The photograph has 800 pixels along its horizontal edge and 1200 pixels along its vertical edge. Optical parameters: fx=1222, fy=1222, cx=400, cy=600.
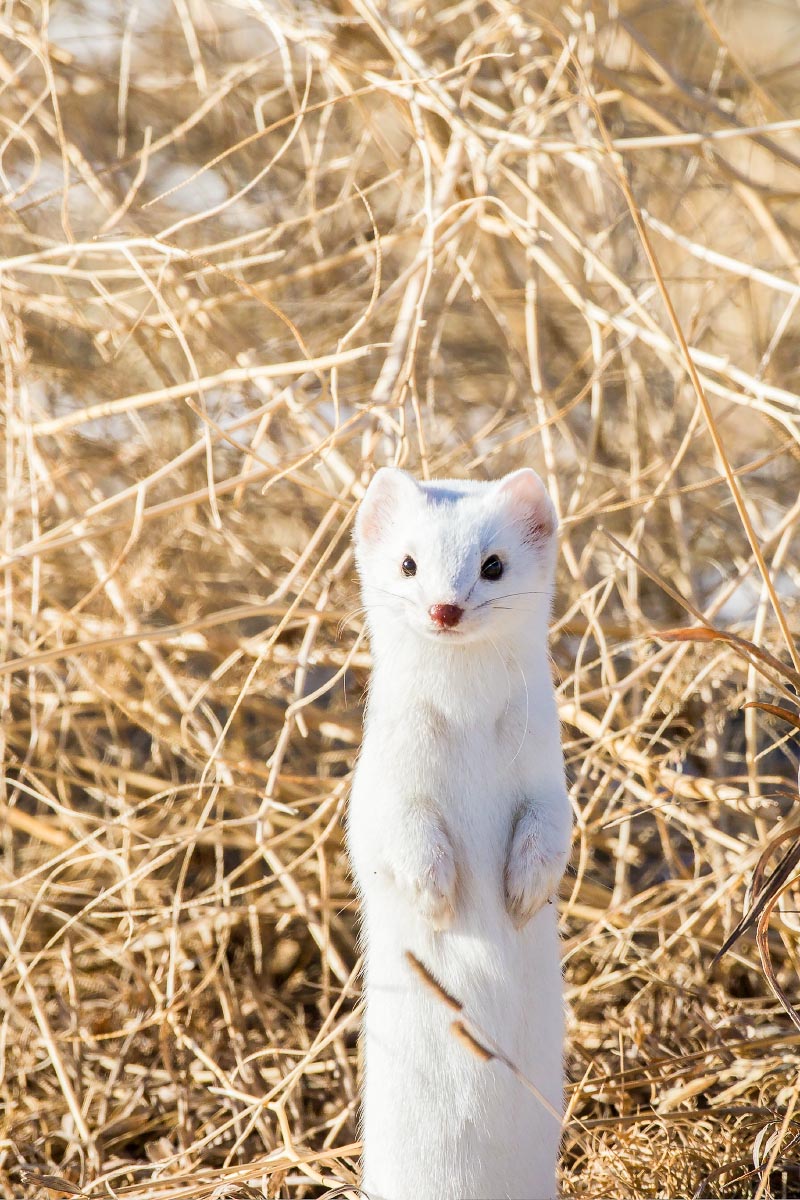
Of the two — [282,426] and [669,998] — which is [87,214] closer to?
[282,426]

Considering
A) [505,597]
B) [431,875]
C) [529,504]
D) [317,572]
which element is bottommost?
[431,875]

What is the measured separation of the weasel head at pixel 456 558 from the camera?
1.61 m

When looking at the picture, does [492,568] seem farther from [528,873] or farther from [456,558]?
[528,873]

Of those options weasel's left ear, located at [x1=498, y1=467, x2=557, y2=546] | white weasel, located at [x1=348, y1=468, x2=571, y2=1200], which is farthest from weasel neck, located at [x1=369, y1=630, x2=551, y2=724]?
weasel's left ear, located at [x1=498, y1=467, x2=557, y2=546]

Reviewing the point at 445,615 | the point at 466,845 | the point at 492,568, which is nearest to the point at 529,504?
the point at 492,568

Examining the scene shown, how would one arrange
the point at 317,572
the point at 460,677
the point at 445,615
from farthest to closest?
1. the point at 317,572
2. the point at 460,677
3. the point at 445,615

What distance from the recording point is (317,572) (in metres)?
2.28

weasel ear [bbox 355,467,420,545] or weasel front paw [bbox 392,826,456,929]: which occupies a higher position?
weasel ear [bbox 355,467,420,545]

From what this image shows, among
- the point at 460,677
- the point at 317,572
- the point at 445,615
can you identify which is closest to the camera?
the point at 445,615

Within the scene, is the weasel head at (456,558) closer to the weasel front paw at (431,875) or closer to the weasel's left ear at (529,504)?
the weasel's left ear at (529,504)

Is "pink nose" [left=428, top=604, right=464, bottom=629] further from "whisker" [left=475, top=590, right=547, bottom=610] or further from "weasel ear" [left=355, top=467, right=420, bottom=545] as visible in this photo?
"weasel ear" [left=355, top=467, right=420, bottom=545]

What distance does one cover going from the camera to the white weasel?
1650 millimetres

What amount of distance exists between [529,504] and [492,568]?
0.40ft

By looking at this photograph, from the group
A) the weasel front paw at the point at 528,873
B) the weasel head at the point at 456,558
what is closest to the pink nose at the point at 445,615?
the weasel head at the point at 456,558
